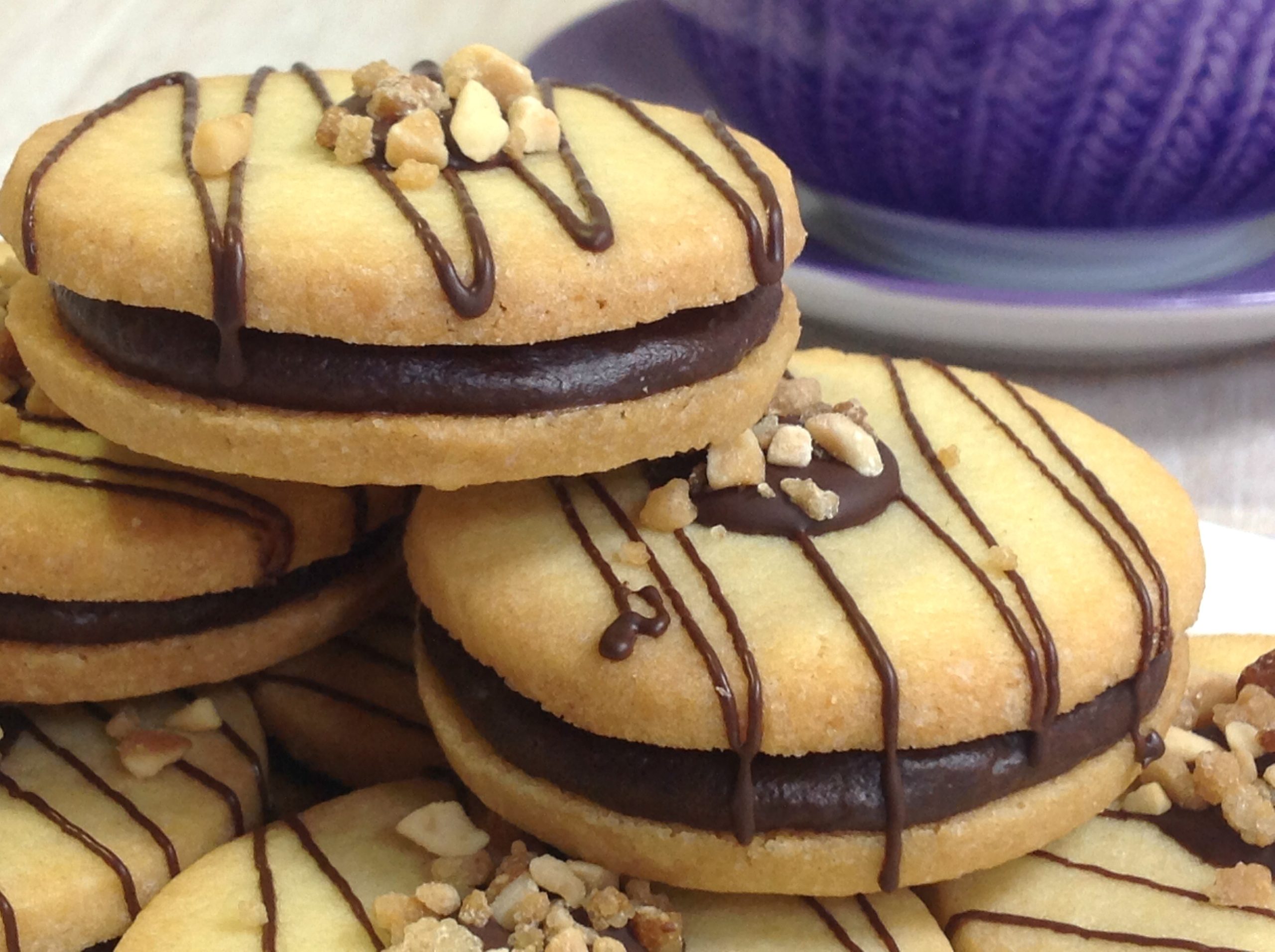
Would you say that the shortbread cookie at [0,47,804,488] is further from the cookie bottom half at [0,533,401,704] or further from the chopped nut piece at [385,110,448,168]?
the cookie bottom half at [0,533,401,704]

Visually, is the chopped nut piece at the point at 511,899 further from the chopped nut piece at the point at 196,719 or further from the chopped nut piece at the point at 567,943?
the chopped nut piece at the point at 196,719

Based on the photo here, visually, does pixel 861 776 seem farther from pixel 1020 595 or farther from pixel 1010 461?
pixel 1010 461

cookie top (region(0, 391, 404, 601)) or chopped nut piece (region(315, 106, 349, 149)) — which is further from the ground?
chopped nut piece (region(315, 106, 349, 149))

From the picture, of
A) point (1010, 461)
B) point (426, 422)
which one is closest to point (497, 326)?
point (426, 422)

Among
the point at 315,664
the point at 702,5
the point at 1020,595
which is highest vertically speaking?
the point at 702,5

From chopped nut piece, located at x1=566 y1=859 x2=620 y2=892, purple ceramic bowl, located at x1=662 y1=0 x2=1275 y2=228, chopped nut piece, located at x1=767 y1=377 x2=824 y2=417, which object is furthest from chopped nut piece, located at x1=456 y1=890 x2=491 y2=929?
purple ceramic bowl, located at x1=662 y1=0 x2=1275 y2=228

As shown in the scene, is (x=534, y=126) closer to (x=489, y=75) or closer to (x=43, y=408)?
(x=489, y=75)

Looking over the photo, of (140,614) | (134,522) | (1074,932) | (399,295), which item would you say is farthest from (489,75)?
(1074,932)
